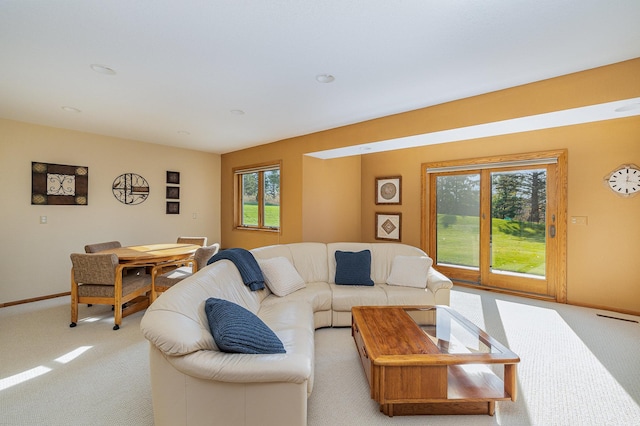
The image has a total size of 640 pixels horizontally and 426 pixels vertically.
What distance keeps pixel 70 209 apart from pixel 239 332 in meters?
4.44

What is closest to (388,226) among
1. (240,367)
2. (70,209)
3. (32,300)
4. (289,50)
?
(289,50)

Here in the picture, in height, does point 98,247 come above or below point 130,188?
below

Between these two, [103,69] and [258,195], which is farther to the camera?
[258,195]

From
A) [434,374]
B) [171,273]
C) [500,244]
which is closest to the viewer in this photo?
[434,374]

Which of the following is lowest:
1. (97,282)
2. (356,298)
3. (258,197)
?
(356,298)

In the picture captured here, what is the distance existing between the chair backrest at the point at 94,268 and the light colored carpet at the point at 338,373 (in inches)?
21.4

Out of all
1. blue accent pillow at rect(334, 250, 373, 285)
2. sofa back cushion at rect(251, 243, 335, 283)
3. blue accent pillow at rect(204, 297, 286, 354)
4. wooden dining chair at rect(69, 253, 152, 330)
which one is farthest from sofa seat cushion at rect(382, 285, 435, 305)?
wooden dining chair at rect(69, 253, 152, 330)

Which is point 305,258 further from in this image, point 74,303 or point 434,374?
point 74,303

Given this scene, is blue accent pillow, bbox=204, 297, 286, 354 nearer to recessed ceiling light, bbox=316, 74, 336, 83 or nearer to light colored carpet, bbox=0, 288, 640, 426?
light colored carpet, bbox=0, 288, 640, 426

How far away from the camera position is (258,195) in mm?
5480

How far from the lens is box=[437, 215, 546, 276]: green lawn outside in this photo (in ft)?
13.4

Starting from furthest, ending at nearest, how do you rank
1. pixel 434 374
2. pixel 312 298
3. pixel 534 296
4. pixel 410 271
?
pixel 534 296 < pixel 410 271 < pixel 312 298 < pixel 434 374

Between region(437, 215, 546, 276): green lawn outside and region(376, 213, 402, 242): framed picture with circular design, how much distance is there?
2.37ft

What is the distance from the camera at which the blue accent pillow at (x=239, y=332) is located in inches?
55.3
